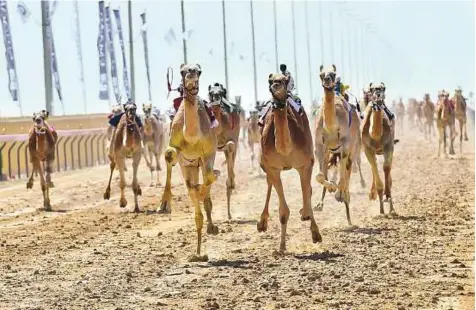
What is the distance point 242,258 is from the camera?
1459cm

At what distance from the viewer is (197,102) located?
50.1ft

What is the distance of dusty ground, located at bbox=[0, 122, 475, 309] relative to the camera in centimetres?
1148

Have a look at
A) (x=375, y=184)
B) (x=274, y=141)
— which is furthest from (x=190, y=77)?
(x=375, y=184)

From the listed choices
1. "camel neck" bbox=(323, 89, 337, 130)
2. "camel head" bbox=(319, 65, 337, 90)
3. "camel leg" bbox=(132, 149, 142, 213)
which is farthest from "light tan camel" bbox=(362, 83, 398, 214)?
"camel leg" bbox=(132, 149, 142, 213)

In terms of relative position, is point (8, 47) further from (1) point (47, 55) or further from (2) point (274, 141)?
(2) point (274, 141)

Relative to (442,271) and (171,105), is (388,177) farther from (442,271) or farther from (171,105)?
(442,271)

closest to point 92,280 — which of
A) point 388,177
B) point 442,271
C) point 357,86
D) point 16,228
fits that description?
point 442,271

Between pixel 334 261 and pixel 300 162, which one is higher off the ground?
pixel 300 162

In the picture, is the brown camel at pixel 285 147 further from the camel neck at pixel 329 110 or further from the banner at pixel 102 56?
the banner at pixel 102 56

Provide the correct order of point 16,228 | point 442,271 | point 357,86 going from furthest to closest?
point 357,86
point 16,228
point 442,271

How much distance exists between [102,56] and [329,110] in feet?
125

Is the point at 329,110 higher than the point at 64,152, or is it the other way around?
the point at 329,110

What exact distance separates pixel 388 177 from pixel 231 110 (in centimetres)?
320

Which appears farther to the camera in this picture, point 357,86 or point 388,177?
point 357,86
